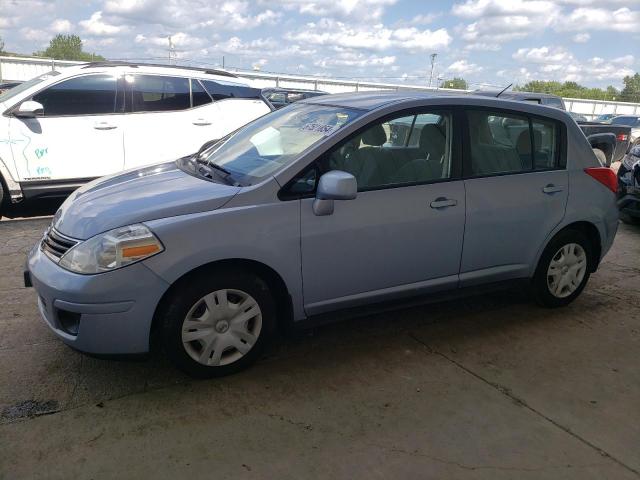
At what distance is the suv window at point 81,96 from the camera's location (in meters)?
6.54

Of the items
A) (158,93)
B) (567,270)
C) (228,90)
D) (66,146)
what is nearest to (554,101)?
(228,90)

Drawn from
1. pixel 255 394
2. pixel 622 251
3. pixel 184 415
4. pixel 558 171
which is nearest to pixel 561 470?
pixel 255 394

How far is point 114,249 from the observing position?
2.83 m

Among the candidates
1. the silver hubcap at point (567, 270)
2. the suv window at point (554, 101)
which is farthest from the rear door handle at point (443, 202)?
the suv window at point (554, 101)

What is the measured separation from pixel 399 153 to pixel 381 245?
2.16ft

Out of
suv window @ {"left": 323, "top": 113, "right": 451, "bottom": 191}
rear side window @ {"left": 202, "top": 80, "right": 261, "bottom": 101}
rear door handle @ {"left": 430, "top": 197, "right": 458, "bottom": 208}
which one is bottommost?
rear door handle @ {"left": 430, "top": 197, "right": 458, "bottom": 208}

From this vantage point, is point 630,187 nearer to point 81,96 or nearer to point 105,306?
point 105,306

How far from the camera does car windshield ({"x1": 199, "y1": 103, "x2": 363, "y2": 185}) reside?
11.3 ft

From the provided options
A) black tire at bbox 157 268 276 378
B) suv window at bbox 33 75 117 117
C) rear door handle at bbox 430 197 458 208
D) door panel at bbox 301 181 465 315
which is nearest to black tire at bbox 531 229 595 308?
door panel at bbox 301 181 465 315

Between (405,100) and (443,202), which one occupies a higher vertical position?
(405,100)

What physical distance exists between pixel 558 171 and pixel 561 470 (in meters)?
2.38

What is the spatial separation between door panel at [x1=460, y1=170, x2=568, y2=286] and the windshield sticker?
3.40 feet

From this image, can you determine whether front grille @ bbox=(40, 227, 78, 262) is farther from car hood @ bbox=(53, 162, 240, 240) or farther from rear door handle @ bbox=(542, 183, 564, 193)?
rear door handle @ bbox=(542, 183, 564, 193)

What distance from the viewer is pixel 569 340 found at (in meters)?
3.97
